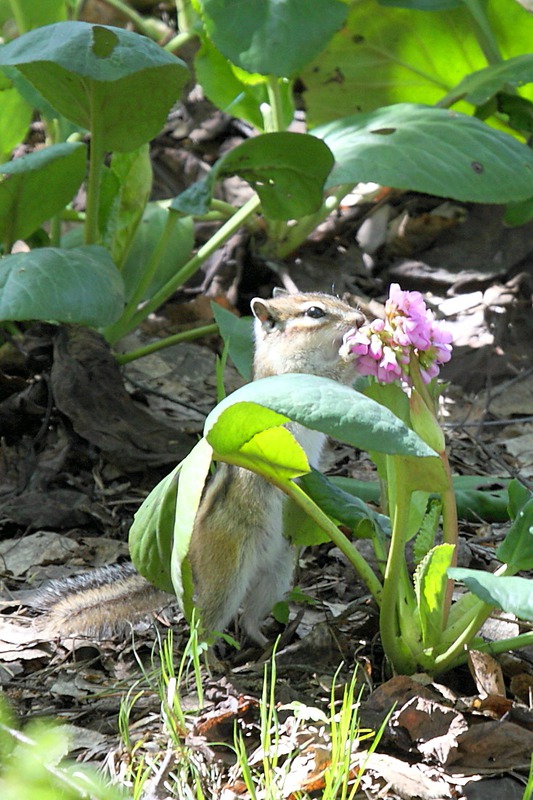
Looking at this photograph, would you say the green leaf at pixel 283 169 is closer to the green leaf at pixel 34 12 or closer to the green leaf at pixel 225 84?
the green leaf at pixel 225 84

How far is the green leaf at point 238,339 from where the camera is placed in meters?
3.69

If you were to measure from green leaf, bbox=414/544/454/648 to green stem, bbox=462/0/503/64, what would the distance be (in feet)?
10.2

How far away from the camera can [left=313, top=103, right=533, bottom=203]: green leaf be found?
366 centimetres

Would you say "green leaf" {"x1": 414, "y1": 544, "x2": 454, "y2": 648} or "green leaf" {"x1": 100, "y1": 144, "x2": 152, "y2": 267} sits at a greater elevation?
"green leaf" {"x1": 100, "y1": 144, "x2": 152, "y2": 267}

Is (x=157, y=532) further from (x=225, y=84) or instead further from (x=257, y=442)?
(x=225, y=84)

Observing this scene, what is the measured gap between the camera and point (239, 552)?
2.85 meters

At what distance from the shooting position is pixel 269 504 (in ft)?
9.39

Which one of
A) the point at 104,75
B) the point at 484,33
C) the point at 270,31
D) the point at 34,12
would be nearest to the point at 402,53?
the point at 484,33

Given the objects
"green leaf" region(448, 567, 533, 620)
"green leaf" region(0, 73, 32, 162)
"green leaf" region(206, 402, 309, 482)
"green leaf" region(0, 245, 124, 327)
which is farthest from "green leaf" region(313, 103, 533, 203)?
"green leaf" region(448, 567, 533, 620)

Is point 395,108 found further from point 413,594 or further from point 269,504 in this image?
point 413,594

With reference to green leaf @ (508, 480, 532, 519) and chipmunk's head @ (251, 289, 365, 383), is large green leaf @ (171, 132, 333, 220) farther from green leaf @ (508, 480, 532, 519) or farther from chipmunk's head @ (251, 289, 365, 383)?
green leaf @ (508, 480, 532, 519)

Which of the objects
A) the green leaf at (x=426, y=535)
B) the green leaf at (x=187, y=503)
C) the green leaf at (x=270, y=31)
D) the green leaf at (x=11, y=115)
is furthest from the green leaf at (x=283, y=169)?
the green leaf at (x=187, y=503)

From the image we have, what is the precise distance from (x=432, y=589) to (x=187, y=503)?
2.08 feet

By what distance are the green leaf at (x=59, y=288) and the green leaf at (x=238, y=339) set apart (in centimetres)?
38
